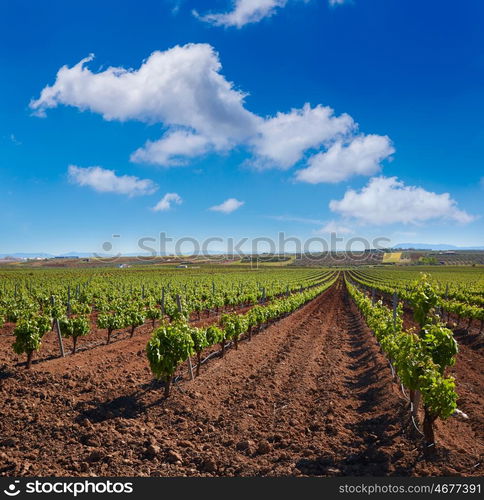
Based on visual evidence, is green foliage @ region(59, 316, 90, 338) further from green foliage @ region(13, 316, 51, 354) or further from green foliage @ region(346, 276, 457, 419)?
green foliage @ region(346, 276, 457, 419)

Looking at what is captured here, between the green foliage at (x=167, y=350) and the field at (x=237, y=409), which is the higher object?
the green foliage at (x=167, y=350)

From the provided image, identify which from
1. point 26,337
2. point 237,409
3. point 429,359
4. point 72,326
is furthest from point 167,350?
point 429,359

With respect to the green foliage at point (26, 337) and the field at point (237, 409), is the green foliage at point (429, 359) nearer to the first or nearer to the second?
the field at point (237, 409)

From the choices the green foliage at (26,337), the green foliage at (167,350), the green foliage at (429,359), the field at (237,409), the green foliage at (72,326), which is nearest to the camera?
the green foliage at (429,359)

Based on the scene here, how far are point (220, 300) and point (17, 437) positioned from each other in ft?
63.7

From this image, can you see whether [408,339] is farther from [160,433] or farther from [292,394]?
[160,433]

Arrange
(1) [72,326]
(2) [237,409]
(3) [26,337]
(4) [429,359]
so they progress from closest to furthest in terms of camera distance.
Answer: (4) [429,359]
(2) [237,409]
(3) [26,337]
(1) [72,326]

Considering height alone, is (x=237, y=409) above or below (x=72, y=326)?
below

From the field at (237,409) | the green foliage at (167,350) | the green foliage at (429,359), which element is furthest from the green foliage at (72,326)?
the green foliage at (429,359)

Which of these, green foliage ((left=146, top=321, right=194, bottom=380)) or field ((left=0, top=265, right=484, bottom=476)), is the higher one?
green foliage ((left=146, top=321, right=194, bottom=380))

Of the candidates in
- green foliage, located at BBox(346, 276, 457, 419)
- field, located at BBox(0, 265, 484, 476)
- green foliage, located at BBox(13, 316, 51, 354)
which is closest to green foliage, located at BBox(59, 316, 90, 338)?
field, located at BBox(0, 265, 484, 476)

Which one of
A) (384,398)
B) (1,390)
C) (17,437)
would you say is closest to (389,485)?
(384,398)

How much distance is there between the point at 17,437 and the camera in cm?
745

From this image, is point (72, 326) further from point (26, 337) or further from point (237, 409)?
point (237, 409)
